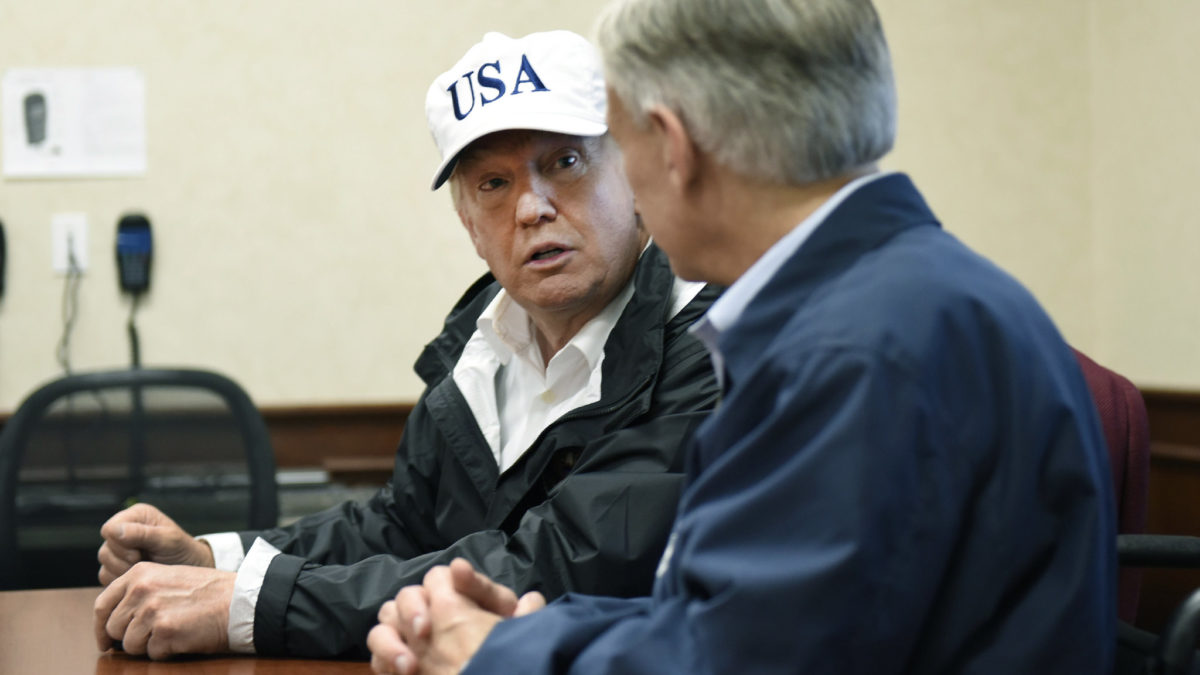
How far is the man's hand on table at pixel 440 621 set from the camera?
2.89 ft

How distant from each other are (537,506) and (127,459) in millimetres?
1076

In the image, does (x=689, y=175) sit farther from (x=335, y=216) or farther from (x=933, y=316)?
(x=335, y=216)

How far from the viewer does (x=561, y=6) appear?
2.96 metres

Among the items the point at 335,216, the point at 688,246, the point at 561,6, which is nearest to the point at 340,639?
the point at 688,246

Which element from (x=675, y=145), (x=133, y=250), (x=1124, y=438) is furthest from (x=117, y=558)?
(x=133, y=250)

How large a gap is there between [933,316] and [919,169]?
8.29 feet

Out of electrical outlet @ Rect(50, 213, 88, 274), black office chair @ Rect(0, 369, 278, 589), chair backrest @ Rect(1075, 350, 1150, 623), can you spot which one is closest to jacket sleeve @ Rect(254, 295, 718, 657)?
chair backrest @ Rect(1075, 350, 1150, 623)

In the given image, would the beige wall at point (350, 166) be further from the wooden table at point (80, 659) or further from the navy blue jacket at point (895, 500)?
the navy blue jacket at point (895, 500)

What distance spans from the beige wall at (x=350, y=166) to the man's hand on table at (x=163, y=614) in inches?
70.6

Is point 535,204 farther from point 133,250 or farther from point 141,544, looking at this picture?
point 133,250

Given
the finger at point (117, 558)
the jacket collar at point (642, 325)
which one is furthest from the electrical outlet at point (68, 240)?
the jacket collar at point (642, 325)

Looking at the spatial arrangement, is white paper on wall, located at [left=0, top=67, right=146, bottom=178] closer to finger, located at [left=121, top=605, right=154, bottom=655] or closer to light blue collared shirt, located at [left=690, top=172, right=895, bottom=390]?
finger, located at [left=121, top=605, right=154, bottom=655]

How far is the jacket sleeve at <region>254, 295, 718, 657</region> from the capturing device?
43.7 inches

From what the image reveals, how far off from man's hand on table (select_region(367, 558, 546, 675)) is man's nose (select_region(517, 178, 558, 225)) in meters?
0.58
